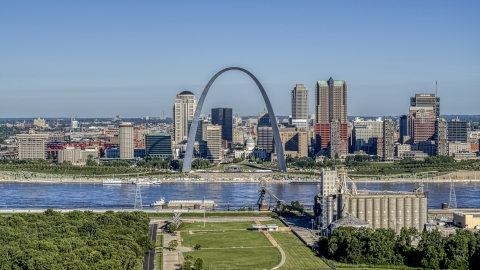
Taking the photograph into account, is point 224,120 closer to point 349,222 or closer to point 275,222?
point 275,222

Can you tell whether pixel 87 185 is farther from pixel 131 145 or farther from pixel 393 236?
pixel 393 236

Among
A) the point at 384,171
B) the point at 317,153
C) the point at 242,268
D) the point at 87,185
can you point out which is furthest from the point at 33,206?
the point at 317,153

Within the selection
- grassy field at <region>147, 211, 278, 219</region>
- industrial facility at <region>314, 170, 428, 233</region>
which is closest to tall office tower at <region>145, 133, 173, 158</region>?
grassy field at <region>147, 211, 278, 219</region>

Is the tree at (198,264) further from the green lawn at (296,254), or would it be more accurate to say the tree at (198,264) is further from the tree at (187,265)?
the green lawn at (296,254)

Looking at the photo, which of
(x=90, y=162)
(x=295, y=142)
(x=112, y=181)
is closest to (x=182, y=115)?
(x=295, y=142)

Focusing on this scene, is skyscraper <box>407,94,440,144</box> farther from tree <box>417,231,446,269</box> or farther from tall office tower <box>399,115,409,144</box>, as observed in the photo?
tree <box>417,231,446,269</box>
